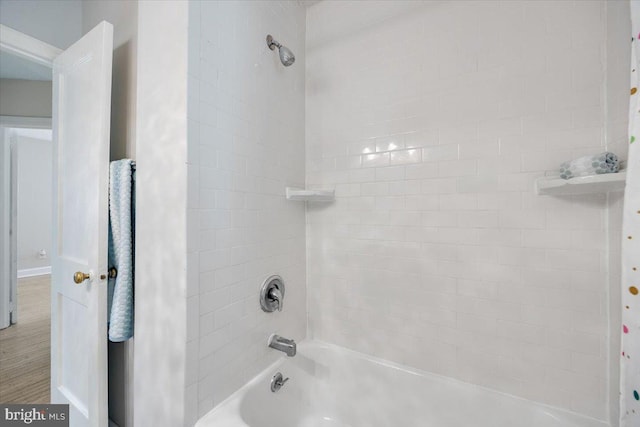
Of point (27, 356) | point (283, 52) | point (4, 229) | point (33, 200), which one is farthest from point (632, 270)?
point (33, 200)

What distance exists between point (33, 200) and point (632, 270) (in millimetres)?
7239

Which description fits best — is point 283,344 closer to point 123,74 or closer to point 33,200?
point 123,74

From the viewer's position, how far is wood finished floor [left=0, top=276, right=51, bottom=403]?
182cm

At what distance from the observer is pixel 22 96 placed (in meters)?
2.60

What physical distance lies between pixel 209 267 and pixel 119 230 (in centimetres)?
54

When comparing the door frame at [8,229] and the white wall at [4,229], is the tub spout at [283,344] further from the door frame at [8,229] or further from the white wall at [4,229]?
the white wall at [4,229]

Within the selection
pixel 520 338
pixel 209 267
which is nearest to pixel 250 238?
pixel 209 267

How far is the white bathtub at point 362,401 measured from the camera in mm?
1117

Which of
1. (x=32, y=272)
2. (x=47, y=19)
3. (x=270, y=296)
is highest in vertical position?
(x=47, y=19)

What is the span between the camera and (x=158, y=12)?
104 centimetres

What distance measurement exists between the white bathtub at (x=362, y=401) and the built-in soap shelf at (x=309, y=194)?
2.89 feet

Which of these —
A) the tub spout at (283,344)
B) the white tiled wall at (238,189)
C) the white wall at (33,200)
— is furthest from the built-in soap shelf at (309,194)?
the white wall at (33,200)

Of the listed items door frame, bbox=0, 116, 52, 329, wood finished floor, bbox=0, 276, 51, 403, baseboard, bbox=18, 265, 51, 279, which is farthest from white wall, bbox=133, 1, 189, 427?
baseboard, bbox=18, 265, 51, 279

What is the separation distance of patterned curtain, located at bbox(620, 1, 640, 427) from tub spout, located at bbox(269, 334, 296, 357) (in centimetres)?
110
